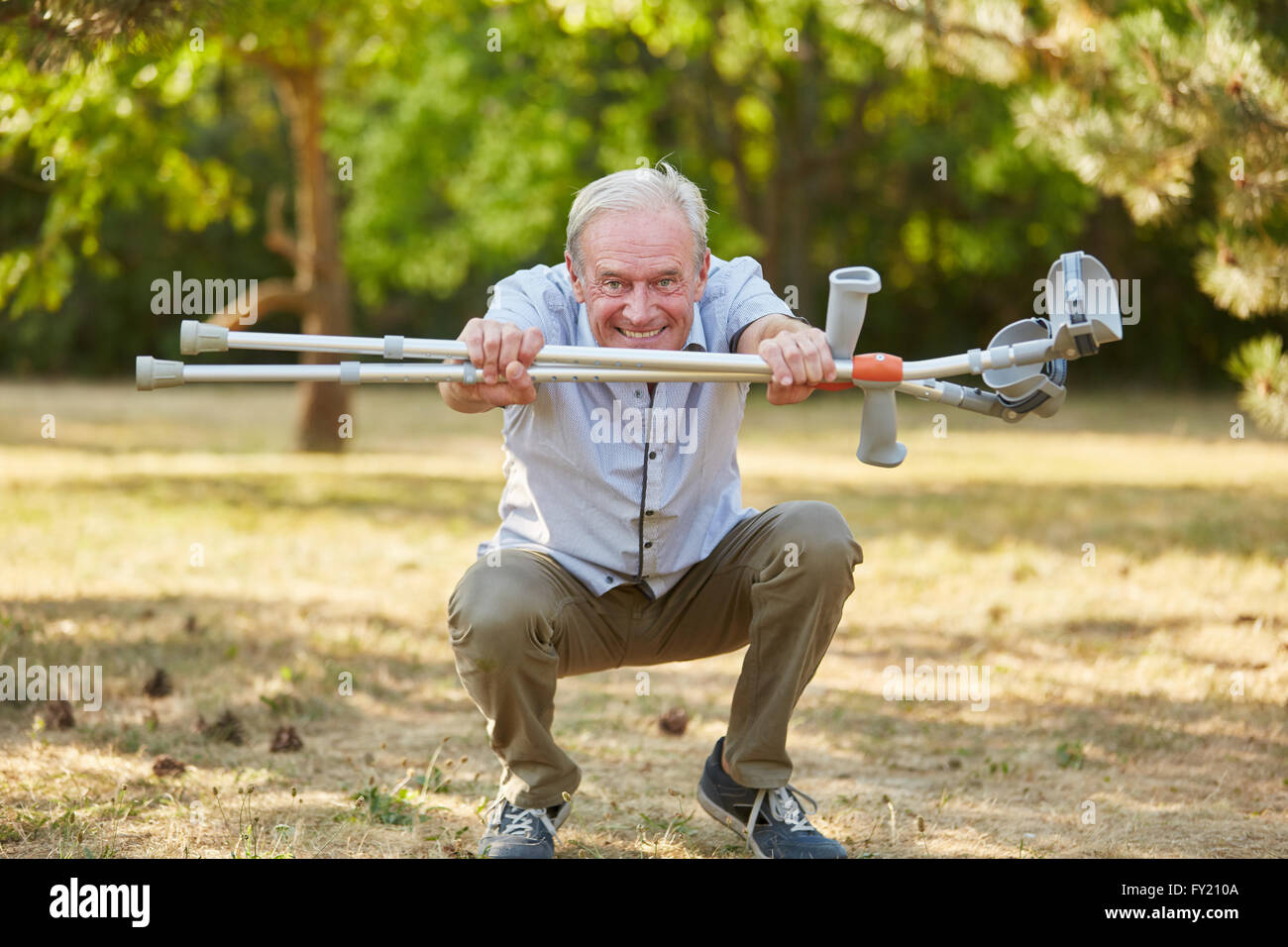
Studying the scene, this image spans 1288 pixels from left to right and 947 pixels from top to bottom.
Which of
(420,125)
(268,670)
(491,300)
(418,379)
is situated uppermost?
(420,125)

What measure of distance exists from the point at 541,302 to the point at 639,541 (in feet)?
2.11

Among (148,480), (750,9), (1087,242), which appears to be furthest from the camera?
(1087,242)

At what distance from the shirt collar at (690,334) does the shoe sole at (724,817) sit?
1153mm

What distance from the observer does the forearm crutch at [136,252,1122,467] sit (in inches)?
116

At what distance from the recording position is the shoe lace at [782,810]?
3.37 metres

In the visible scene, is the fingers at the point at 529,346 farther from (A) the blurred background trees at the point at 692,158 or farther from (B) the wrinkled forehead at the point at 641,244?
(A) the blurred background trees at the point at 692,158

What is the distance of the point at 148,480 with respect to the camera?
35.1 ft

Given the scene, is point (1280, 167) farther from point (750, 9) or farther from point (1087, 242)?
point (1087, 242)

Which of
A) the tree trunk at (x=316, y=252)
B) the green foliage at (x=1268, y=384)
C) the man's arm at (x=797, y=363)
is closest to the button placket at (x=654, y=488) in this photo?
the man's arm at (x=797, y=363)

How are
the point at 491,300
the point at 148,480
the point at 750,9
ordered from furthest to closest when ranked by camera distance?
1. the point at 750,9
2. the point at 148,480
3. the point at 491,300

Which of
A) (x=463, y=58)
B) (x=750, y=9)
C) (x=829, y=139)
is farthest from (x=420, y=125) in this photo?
(x=829, y=139)

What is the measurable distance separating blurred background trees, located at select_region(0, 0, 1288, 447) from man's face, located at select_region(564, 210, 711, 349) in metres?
3.59

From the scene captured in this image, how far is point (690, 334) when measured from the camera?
11.3ft

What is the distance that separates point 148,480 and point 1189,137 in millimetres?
7885
